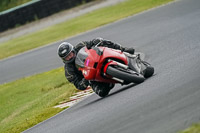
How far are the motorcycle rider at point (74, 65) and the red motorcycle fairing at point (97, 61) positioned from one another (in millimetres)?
270

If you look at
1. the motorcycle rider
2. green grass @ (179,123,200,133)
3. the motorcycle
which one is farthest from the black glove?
green grass @ (179,123,200,133)

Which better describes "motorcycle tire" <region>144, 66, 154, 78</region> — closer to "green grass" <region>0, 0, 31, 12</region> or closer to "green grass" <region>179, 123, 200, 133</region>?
"green grass" <region>179, 123, 200, 133</region>

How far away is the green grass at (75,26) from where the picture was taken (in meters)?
24.4

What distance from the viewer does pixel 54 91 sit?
568 inches

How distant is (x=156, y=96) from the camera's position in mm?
8211

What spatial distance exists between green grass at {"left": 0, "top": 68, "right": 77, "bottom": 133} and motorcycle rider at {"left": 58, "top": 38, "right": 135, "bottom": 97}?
125 cm

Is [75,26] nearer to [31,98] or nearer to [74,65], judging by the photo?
[31,98]

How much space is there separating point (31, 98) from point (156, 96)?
7254mm

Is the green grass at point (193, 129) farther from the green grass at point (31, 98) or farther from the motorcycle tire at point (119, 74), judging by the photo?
the green grass at point (31, 98)

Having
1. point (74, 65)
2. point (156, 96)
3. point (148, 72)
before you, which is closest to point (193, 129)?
point (156, 96)

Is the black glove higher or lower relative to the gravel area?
higher

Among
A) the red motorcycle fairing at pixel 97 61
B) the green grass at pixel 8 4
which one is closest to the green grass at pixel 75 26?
the green grass at pixel 8 4

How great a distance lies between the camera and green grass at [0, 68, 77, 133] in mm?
11680

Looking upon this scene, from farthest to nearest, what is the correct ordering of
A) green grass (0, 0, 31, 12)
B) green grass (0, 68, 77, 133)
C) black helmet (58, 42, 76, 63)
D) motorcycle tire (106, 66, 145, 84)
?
green grass (0, 0, 31, 12) < green grass (0, 68, 77, 133) < black helmet (58, 42, 76, 63) < motorcycle tire (106, 66, 145, 84)
